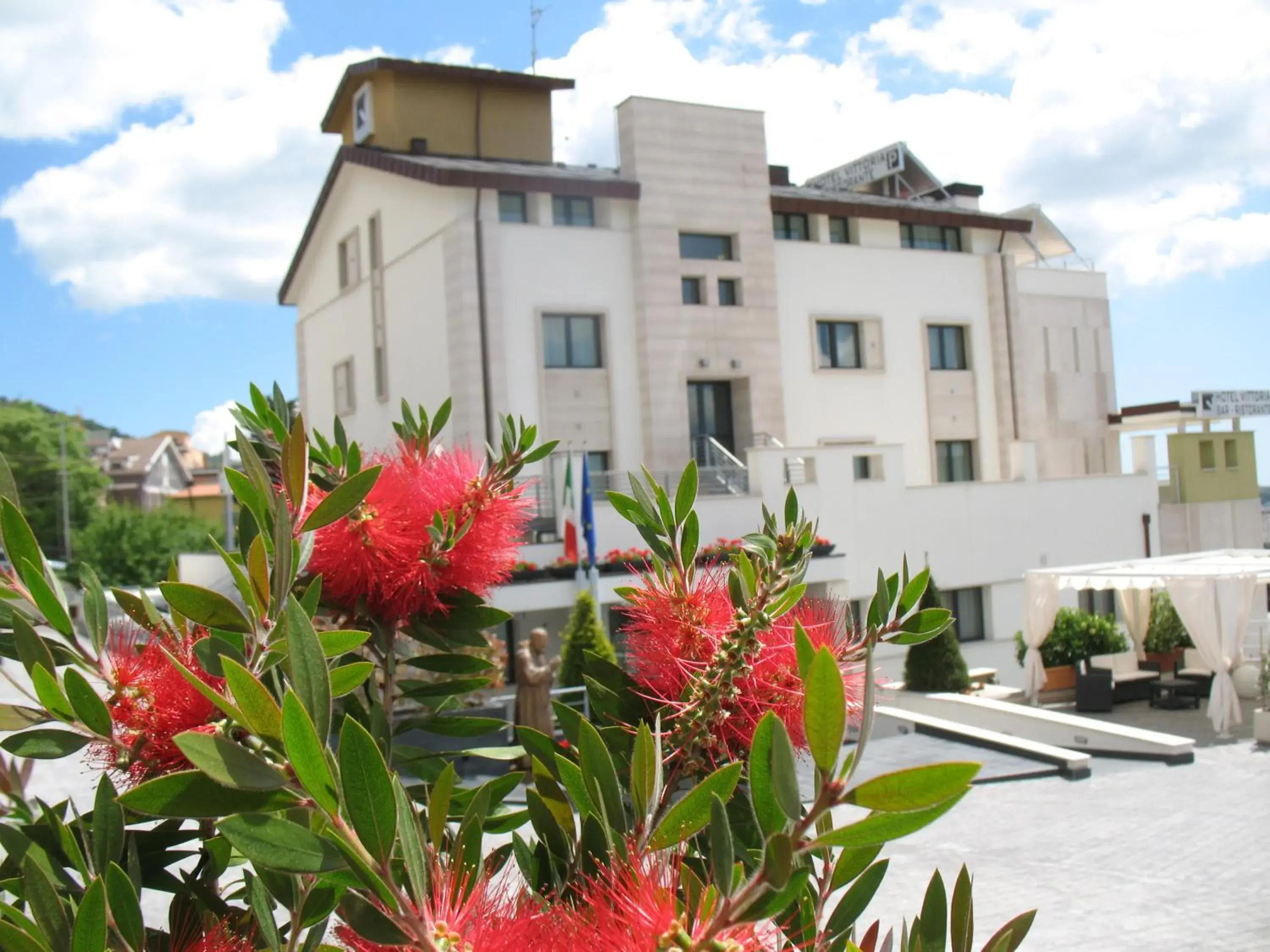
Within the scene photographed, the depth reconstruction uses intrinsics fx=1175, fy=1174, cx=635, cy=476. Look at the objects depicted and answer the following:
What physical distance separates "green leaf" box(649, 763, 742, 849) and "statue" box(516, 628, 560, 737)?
11866 mm

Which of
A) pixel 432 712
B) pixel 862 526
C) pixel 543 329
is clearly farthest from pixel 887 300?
pixel 432 712

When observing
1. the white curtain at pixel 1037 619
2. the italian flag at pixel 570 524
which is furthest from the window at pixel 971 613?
the italian flag at pixel 570 524

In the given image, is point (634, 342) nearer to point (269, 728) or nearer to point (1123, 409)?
point (1123, 409)

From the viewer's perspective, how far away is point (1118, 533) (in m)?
26.7

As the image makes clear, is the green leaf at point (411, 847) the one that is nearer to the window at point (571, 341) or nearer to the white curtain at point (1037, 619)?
the white curtain at point (1037, 619)

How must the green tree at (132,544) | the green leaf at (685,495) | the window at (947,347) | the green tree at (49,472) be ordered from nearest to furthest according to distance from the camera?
the green leaf at (685,495), the window at (947,347), the green tree at (132,544), the green tree at (49,472)

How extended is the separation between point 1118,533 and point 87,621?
27939mm

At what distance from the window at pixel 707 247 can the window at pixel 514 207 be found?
11.3ft

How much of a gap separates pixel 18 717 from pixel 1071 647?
2025cm

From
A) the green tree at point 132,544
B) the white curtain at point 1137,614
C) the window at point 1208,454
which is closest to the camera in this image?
the white curtain at point 1137,614

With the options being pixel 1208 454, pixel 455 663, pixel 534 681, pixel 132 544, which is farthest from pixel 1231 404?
pixel 132 544

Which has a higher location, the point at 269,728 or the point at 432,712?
the point at 269,728

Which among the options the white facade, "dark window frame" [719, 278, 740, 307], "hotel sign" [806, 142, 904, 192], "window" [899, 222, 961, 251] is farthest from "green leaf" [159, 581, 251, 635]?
"hotel sign" [806, 142, 904, 192]

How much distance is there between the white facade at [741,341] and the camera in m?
23.0
